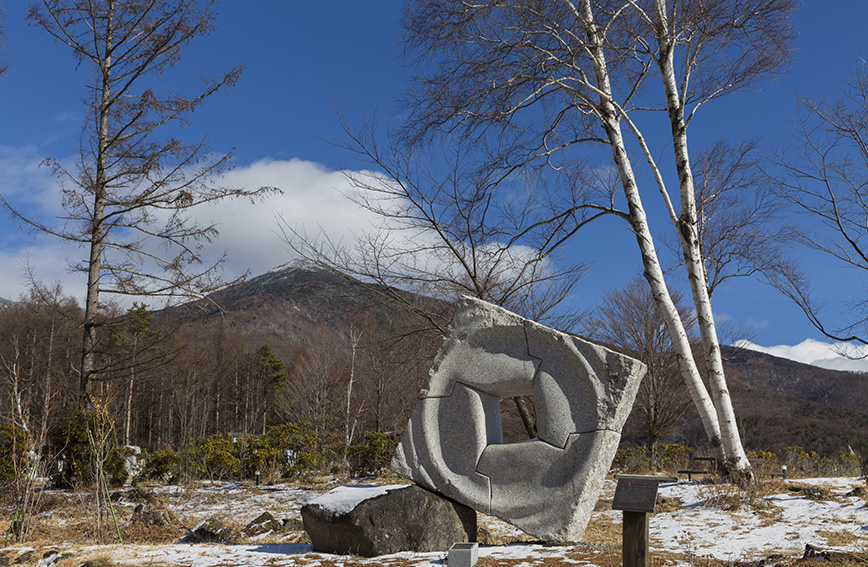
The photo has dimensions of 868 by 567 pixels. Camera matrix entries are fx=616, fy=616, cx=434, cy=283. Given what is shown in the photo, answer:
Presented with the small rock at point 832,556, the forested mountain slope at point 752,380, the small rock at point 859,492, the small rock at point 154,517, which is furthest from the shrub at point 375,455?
the small rock at point 832,556

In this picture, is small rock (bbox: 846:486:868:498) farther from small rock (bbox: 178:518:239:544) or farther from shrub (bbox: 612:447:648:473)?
small rock (bbox: 178:518:239:544)

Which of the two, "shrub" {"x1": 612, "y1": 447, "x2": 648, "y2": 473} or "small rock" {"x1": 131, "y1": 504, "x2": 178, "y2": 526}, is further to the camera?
"shrub" {"x1": 612, "y1": 447, "x2": 648, "y2": 473}

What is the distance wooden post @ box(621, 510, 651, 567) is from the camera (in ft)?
13.3

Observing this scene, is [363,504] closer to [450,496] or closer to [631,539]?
[450,496]

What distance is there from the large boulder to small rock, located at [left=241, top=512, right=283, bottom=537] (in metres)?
1.41

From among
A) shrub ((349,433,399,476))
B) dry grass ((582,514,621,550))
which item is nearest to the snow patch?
dry grass ((582,514,621,550))

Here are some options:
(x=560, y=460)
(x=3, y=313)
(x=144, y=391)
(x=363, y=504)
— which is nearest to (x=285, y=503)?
(x=363, y=504)

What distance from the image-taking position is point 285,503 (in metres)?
9.05

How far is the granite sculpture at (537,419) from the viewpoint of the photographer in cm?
547

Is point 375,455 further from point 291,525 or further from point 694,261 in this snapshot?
point 694,261

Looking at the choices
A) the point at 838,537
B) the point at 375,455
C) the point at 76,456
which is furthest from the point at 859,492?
the point at 76,456

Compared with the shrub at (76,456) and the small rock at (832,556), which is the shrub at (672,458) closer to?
the small rock at (832,556)

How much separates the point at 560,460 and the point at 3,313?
40908mm

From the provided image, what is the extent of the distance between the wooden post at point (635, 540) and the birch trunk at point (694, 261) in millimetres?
4235
